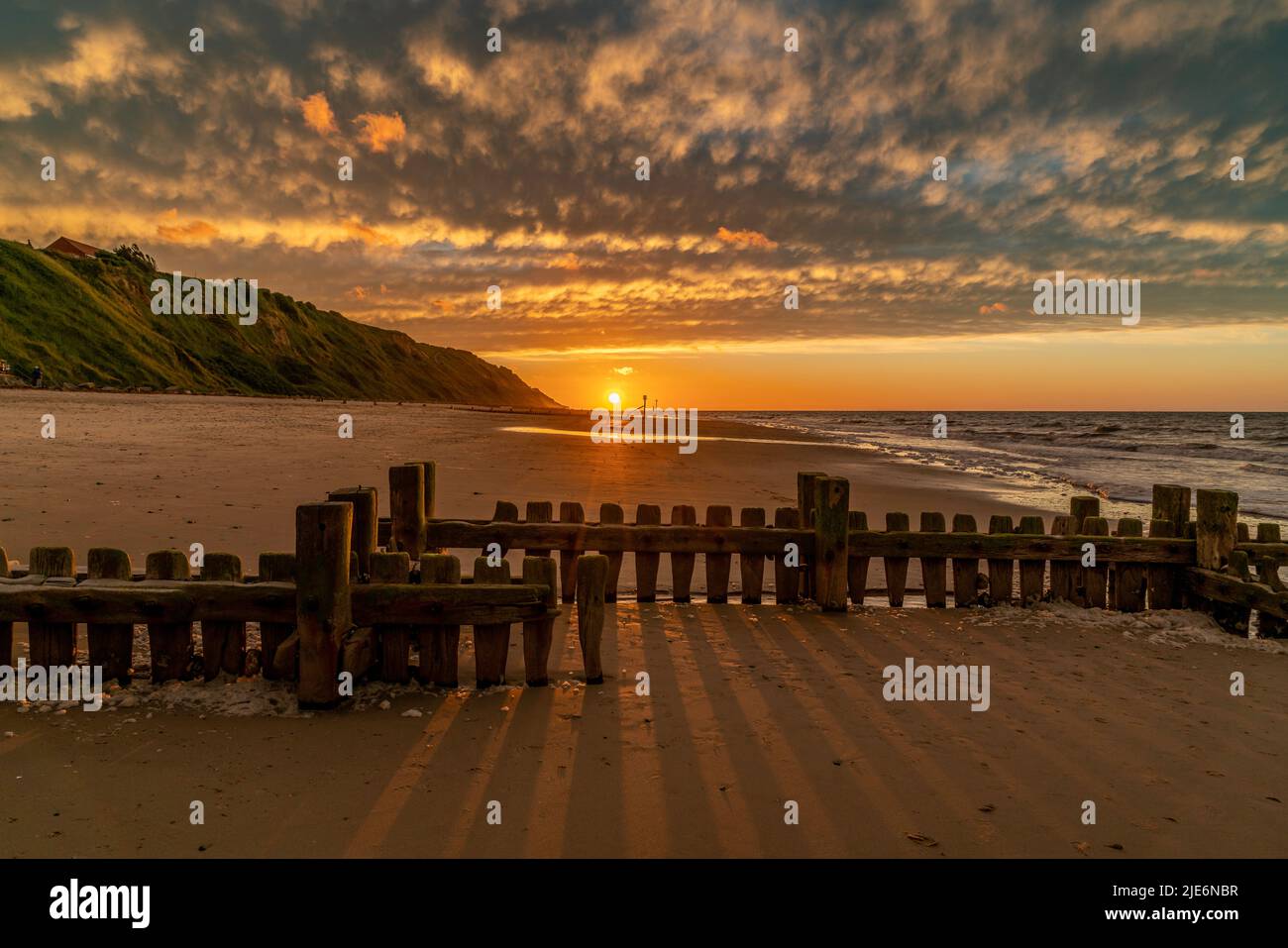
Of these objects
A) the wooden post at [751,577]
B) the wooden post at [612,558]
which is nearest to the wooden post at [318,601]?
the wooden post at [612,558]

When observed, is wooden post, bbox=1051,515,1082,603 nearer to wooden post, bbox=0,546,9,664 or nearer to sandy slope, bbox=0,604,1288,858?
sandy slope, bbox=0,604,1288,858

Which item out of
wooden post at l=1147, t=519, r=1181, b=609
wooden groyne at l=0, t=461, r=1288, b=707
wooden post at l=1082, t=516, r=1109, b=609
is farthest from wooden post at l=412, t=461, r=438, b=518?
wooden post at l=1147, t=519, r=1181, b=609

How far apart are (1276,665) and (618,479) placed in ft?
41.7

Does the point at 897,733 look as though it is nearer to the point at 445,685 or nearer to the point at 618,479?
the point at 445,685

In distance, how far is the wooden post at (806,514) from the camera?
6984mm

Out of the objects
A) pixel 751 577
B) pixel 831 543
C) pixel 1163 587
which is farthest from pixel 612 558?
pixel 1163 587

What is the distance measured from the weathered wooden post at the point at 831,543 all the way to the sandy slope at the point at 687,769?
144 centimetres

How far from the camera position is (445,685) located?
4633 millimetres

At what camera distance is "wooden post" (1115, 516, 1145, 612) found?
6.91 meters

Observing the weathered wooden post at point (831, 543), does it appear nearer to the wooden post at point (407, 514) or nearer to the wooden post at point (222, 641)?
the wooden post at point (407, 514)

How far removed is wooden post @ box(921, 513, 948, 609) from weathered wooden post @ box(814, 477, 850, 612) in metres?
0.88
